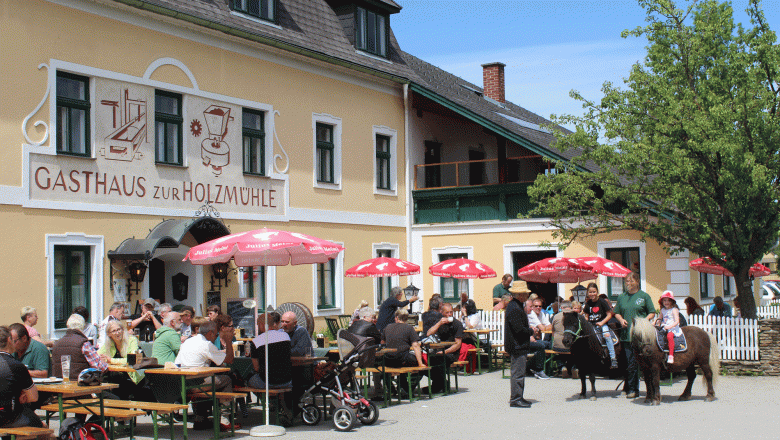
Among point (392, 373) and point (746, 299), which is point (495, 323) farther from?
point (392, 373)

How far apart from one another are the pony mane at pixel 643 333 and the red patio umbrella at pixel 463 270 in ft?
23.8

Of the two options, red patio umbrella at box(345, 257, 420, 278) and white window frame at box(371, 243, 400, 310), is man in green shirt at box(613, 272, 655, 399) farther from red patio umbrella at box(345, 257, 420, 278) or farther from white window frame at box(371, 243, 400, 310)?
white window frame at box(371, 243, 400, 310)

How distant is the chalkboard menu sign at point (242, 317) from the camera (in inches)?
691

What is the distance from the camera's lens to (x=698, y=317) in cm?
1641

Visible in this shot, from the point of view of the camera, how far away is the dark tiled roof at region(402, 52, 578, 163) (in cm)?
2300

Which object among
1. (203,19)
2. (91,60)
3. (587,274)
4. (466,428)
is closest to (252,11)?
(203,19)

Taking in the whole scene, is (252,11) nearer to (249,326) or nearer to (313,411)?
(249,326)

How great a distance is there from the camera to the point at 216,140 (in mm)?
18016

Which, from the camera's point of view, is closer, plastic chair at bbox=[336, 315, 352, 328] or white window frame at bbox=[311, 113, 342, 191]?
white window frame at bbox=[311, 113, 342, 191]

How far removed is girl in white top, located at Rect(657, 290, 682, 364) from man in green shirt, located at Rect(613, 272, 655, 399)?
10.0 inches

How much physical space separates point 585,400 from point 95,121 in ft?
31.8

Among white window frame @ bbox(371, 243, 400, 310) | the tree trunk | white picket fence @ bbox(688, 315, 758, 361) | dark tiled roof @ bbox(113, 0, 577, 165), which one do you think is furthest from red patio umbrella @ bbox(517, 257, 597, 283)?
white window frame @ bbox(371, 243, 400, 310)

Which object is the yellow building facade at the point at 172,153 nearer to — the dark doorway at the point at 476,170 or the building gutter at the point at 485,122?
the building gutter at the point at 485,122

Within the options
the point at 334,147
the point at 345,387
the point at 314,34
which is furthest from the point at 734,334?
the point at 314,34
